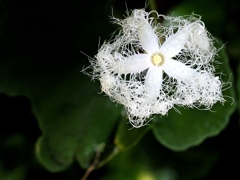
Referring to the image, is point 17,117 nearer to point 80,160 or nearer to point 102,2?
point 80,160

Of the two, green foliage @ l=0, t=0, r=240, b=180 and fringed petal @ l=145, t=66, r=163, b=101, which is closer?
fringed petal @ l=145, t=66, r=163, b=101

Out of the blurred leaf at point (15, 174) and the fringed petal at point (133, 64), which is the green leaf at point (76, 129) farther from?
the fringed petal at point (133, 64)

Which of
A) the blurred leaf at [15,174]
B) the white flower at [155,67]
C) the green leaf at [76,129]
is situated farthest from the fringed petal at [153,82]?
the blurred leaf at [15,174]

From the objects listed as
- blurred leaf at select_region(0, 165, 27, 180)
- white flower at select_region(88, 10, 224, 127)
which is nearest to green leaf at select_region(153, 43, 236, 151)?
white flower at select_region(88, 10, 224, 127)

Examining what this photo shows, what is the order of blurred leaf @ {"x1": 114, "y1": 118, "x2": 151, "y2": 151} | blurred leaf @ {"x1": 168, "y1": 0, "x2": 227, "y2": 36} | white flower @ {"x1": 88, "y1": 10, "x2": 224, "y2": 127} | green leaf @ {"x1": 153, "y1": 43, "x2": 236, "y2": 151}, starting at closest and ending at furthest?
white flower @ {"x1": 88, "y1": 10, "x2": 224, "y2": 127} < blurred leaf @ {"x1": 114, "y1": 118, "x2": 151, "y2": 151} < green leaf @ {"x1": 153, "y1": 43, "x2": 236, "y2": 151} < blurred leaf @ {"x1": 168, "y1": 0, "x2": 227, "y2": 36}

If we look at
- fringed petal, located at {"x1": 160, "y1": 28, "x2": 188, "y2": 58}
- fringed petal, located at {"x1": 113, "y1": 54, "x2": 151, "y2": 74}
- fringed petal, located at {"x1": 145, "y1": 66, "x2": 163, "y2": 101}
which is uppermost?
fringed petal, located at {"x1": 160, "y1": 28, "x2": 188, "y2": 58}

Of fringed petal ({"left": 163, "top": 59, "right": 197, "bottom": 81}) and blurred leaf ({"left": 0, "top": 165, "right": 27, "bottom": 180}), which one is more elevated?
fringed petal ({"left": 163, "top": 59, "right": 197, "bottom": 81})

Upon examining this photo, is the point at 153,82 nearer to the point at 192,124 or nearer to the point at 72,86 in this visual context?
the point at 192,124

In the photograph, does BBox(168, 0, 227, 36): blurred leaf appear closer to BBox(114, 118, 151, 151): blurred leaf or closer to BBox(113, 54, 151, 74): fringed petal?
BBox(114, 118, 151, 151): blurred leaf
